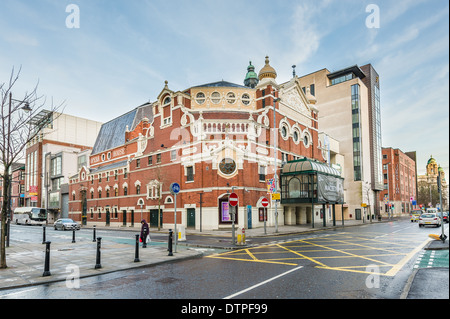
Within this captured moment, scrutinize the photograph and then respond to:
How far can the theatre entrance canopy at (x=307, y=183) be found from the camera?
35281mm

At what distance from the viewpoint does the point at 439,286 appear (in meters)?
6.78

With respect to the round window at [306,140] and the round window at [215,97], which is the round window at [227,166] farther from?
the round window at [306,140]

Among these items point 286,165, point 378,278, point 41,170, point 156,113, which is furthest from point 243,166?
point 41,170

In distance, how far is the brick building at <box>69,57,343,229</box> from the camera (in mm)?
33625

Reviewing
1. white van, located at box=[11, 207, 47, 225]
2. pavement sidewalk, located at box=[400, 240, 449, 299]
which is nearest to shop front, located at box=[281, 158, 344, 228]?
pavement sidewalk, located at box=[400, 240, 449, 299]

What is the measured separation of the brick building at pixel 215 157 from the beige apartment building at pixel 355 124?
1924 cm

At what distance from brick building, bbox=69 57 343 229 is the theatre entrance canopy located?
169mm

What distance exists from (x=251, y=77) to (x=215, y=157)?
102 feet

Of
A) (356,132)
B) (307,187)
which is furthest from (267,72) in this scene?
(356,132)

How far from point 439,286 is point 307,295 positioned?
2906mm

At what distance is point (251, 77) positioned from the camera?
195 ft

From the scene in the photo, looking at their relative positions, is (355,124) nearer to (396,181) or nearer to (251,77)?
Result: (251,77)

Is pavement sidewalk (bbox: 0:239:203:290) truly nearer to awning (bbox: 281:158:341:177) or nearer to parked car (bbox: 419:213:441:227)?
awning (bbox: 281:158:341:177)
